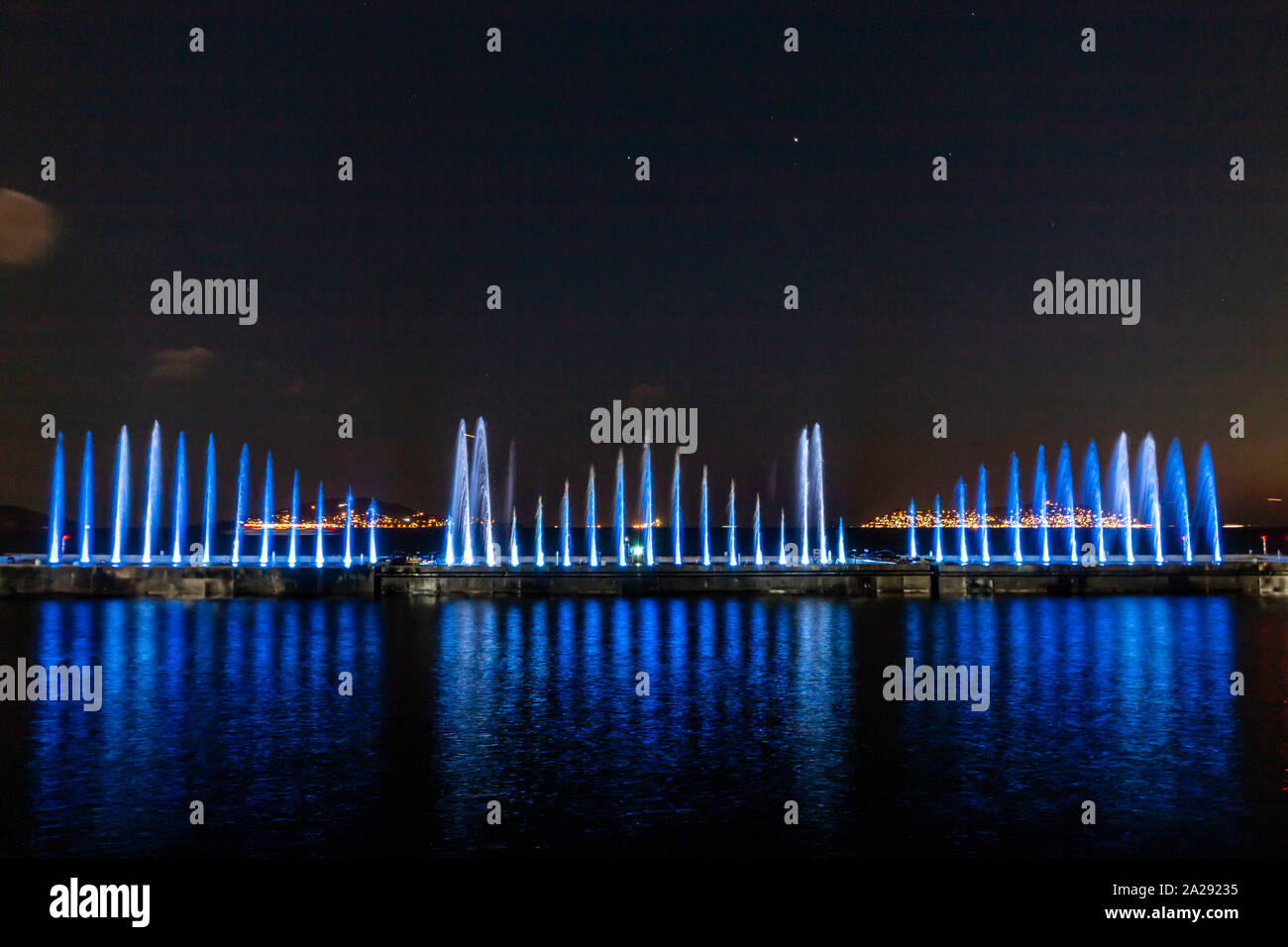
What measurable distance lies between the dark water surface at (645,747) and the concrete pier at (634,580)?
16.8m

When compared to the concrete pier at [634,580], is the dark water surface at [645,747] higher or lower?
lower

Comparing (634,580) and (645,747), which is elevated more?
(634,580)

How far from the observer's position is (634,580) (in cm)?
5291

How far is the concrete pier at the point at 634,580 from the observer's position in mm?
51594

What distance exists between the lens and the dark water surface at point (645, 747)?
1374 cm

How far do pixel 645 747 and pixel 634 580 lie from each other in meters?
34.4

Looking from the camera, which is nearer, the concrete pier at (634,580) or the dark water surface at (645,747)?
the dark water surface at (645,747)

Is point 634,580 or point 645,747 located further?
point 634,580

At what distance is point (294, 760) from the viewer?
57.6ft

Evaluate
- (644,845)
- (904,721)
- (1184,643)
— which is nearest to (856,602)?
(1184,643)
